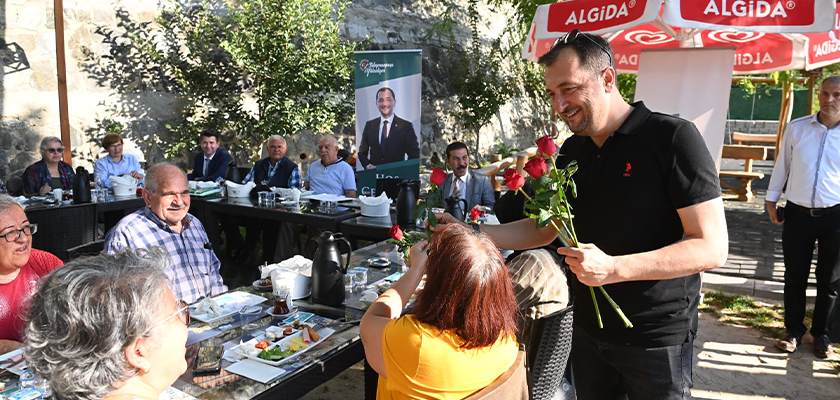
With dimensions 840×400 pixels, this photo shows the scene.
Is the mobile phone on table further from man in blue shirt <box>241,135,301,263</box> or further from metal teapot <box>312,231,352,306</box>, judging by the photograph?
man in blue shirt <box>241,135,301,263</box>

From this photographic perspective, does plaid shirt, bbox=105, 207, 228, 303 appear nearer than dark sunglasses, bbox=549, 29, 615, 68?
No

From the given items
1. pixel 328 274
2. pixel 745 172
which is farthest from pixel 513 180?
pixel 745 172

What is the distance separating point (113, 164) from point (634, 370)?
6636mm

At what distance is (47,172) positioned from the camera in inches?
245

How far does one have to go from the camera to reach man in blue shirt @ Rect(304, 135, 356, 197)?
655 centimetres

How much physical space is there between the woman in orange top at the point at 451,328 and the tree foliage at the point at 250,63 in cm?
751

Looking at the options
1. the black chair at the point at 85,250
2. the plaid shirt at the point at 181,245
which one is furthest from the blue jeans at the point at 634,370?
the black chair at the point at 85,250

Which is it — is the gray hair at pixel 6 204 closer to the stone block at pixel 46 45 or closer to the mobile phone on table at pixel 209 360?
the mobile phone on table at pixel 209 360

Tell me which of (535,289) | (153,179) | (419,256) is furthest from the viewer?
(153,179)

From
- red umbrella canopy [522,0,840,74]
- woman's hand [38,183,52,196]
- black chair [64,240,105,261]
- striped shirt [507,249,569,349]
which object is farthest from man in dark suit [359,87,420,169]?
striped shirt [507,249,569,349]

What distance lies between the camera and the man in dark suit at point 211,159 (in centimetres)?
702

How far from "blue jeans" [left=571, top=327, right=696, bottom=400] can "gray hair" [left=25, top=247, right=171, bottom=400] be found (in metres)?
1.41

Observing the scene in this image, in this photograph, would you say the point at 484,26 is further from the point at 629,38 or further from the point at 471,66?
the point at 629,38

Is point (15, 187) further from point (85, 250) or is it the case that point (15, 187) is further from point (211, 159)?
point (85, 250)
